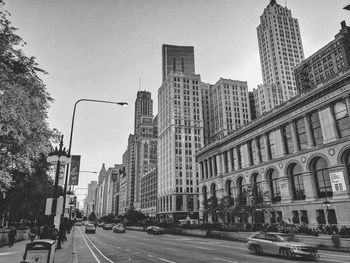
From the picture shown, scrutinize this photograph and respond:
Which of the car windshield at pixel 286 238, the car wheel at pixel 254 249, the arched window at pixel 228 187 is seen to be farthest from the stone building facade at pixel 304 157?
the car windshield at pixel 286 238

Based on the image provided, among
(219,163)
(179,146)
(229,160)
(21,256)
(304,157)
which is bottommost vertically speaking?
(21,256)

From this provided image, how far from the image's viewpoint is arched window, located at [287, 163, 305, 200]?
46406 mm

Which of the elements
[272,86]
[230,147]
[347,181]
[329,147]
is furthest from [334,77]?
[272,86]

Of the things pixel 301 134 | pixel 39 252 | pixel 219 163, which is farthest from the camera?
pixel 219 163

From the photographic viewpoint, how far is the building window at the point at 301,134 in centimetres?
4688

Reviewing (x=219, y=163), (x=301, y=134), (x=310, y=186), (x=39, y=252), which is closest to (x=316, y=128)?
(x=301, y=134)

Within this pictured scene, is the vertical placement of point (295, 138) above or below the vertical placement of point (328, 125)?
below

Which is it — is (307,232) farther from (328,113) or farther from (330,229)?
(328,113)

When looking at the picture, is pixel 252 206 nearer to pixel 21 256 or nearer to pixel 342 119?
pixel 342 119

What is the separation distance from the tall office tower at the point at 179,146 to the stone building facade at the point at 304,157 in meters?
51.9

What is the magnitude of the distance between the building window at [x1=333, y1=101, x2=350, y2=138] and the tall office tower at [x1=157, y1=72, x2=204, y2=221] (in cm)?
8011

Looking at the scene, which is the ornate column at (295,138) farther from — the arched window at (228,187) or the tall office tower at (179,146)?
the tall office tower at (179,146)

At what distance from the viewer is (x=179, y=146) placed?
120 metres

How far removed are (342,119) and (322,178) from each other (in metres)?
9.35
